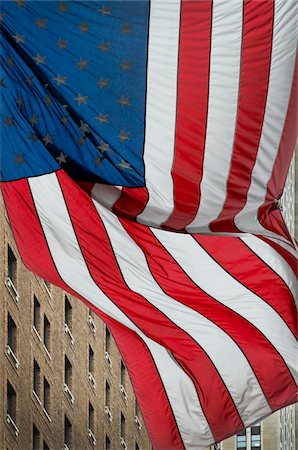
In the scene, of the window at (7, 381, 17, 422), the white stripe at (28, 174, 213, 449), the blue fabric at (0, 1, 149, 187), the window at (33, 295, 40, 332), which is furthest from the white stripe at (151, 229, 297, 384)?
the window at (33, 295, 40, 332)

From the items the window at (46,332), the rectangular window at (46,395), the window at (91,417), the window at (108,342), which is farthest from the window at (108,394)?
the rectangular window at (46,395)

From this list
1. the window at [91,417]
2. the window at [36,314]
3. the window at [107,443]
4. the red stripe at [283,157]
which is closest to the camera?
the red stripe at [283,157]

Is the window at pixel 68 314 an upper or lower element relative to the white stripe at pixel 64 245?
upper

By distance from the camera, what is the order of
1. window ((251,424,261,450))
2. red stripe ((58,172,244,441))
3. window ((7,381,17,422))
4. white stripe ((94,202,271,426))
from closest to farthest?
1. red stripe ((58,172,244,441))
2. white stripe ((94,202,271,426))
3. window ((7,381,17,422))
4. window ((251,424,261,450))

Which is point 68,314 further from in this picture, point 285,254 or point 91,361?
point 285,254

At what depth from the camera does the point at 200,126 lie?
62.0ft

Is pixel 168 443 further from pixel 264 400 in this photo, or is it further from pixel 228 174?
pixel 228 174

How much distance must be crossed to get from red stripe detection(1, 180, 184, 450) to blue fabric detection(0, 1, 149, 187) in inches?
38.9

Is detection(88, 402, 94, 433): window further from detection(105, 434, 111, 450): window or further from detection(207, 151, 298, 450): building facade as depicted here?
detection(207, 151, 298, 450): building facade

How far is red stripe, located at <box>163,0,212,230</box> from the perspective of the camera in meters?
18.6

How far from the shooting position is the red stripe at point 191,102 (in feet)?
61.2

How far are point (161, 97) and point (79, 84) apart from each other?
0.98 meters

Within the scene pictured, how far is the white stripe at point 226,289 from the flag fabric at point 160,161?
21mm

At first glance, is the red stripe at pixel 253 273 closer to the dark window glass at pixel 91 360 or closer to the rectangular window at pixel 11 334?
the rectangular window at pixel 11 334
